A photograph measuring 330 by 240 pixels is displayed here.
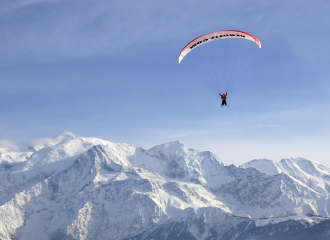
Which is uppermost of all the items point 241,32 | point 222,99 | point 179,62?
point 241,32

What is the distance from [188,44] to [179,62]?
5904 mm

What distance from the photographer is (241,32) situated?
89812mm

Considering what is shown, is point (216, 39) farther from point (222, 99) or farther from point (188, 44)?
point (222, 99)

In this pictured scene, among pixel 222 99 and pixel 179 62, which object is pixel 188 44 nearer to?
pixel 179 62

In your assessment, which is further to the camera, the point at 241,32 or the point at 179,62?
the point at 179,62

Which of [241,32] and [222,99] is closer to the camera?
[241,32]

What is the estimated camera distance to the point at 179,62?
96.0 m

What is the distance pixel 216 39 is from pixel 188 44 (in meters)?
8.47

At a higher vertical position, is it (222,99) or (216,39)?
(216,39)

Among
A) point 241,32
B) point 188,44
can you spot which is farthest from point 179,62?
point 241,32

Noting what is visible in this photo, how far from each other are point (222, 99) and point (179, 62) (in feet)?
56.6

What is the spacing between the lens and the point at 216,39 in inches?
3593

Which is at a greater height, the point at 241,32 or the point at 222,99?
the point at 241,32

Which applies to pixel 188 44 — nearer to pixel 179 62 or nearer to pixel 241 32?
pixel 179 62
